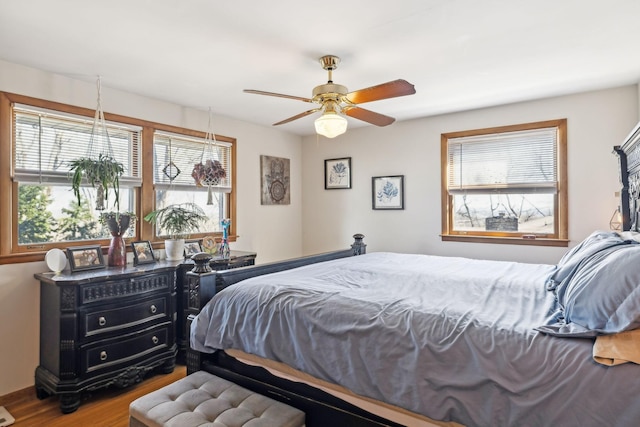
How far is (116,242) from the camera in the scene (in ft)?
10.3

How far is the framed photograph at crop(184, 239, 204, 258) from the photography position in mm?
3735

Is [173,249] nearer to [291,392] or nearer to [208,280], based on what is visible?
[208,280]

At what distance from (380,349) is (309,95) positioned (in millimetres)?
2652

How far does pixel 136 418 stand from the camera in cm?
171

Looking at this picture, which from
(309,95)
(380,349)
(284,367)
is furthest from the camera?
(309,95)

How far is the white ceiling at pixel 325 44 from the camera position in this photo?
2043 mm

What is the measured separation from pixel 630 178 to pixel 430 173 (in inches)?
80.2

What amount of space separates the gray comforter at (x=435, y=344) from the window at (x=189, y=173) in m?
2.02

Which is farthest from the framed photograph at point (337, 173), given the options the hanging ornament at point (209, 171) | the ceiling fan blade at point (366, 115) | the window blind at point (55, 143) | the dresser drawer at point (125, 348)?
the dresser drawer at point (125, 348)

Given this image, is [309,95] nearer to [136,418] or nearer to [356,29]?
[356,29]

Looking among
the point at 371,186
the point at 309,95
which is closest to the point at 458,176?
the point at 371,186

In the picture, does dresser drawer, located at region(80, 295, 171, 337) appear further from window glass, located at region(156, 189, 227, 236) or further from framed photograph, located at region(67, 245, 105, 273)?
window glass, located at region(156, 189, 227, 236)

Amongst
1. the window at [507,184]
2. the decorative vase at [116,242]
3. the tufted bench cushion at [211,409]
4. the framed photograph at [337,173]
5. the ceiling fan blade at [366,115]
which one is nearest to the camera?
the tufted bench cushion at [211,409]

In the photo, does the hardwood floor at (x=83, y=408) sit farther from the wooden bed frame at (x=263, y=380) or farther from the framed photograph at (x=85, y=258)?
the framed photograph at (x=85, y=258)
